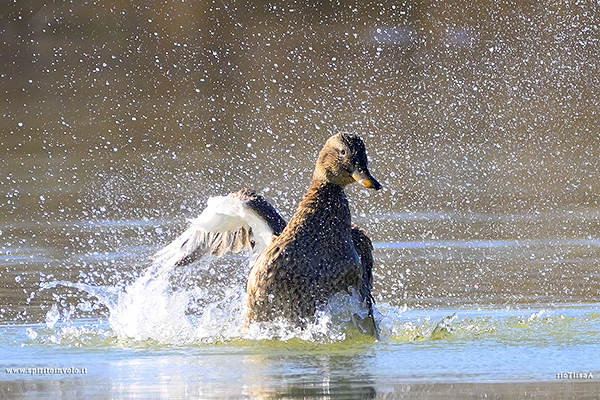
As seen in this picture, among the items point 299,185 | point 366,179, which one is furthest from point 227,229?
point 299,185

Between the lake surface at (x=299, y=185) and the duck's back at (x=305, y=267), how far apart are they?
11 cm

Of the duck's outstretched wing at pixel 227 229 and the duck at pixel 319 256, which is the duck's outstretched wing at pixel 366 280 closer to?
the duck at pixel 319 256

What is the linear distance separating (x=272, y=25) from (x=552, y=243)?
9249 millimetres

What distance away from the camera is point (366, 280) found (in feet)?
Answer: 18.9

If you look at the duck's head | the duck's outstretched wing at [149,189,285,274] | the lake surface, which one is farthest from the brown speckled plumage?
the duck's outstretched wing at [149,189,285,274]

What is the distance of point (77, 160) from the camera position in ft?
40.9

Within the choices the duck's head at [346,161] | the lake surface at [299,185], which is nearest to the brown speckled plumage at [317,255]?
the duck's head at [346,161]

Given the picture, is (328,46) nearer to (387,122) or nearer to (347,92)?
(347,92)

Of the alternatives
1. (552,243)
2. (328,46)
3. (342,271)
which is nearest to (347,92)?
(328,46)

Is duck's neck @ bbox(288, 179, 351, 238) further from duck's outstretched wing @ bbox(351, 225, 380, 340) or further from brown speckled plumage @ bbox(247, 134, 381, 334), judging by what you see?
duck's outstretched wing @ bbox(351, 225, 380, 340)

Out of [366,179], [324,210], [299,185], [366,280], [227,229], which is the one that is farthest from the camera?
[299,185]

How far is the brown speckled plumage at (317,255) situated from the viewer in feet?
17.9

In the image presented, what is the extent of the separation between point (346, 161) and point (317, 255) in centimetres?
49

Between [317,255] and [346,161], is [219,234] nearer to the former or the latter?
[317,255]
